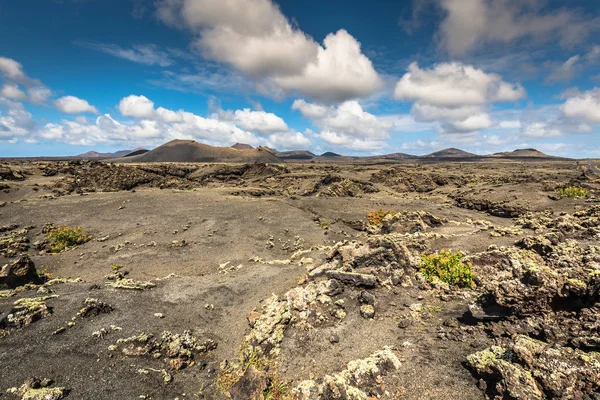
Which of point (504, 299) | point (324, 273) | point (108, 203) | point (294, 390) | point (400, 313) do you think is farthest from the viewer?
point (108, 203)

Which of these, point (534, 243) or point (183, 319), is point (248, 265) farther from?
point (534, 243)

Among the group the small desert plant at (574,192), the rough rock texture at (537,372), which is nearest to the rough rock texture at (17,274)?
the rough rock texture at (537,372)

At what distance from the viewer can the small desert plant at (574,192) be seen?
38.3m

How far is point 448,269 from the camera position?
48.8ft

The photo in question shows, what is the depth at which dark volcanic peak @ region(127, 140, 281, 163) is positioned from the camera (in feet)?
563

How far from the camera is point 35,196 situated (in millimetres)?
41156

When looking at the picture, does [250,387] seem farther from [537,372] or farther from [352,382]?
[537,372]

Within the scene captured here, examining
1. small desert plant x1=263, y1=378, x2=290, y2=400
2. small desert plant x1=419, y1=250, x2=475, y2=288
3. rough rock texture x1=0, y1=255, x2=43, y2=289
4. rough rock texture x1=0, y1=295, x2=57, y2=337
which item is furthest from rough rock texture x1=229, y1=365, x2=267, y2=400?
rough rock texture x1=0, y1=255, x2=43, y2=289

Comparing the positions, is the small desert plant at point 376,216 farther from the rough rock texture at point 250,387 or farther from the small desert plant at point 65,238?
the small desert plant at point 65,238

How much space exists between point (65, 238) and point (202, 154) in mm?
161917

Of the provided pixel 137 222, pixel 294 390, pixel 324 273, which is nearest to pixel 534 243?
pixel 324 273

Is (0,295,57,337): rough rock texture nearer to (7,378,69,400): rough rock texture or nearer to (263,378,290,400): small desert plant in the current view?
→ (7,378,69,400): rough rock texture

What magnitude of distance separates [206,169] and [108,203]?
4282 cm

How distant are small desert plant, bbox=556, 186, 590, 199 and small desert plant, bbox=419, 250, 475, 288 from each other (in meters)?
36.3
